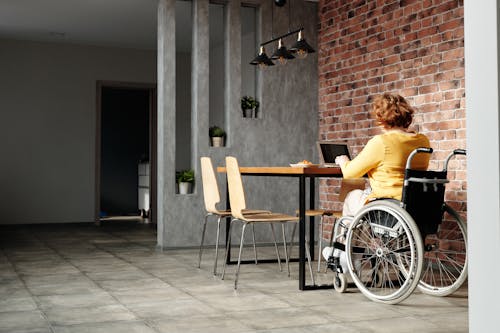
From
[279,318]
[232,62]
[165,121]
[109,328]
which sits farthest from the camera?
[232,62]

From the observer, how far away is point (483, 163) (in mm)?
1447

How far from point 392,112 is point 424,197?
0.58 meters

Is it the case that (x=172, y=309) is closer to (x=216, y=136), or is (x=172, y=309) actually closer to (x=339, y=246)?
(x=339, y=246)

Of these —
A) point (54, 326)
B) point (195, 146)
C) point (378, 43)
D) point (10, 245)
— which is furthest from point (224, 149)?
point (54, 326)

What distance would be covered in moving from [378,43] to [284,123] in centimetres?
139

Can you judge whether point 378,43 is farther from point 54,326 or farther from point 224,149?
point 54,326

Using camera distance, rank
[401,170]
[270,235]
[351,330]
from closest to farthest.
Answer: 1. [351,330]
2. [401,170]
3. [270,235]

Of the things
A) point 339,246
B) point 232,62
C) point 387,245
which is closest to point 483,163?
point 387,245

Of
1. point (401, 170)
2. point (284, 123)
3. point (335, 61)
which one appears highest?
point (335, 61)

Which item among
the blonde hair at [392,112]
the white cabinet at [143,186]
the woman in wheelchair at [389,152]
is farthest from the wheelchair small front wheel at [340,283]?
the white cabinet at [143,186]

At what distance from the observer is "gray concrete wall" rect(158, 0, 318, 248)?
252 inches

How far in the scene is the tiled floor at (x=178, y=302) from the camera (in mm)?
3121

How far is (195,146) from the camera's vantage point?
651 centimetres

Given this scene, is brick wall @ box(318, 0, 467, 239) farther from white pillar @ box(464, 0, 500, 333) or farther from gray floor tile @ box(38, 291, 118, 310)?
white pillar @ box(464, 0, 500, 333)
